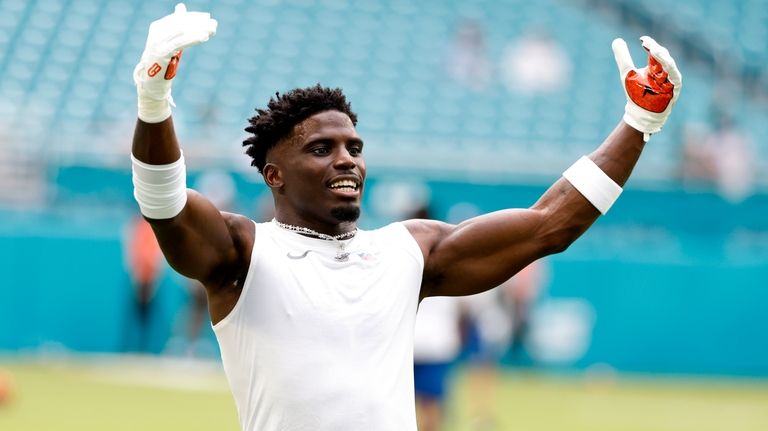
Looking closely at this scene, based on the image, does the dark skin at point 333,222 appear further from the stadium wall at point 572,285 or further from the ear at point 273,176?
the stadium wall at point 572,285

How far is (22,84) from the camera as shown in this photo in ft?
66.7

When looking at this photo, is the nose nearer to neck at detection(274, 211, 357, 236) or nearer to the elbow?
neck at detection(274, 211, 357, 236)

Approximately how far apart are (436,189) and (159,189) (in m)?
13.7

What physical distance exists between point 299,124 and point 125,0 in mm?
18182

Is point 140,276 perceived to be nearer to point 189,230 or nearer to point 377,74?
point 377,74

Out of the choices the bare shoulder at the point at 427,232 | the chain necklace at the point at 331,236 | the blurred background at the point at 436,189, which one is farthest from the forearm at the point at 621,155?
the blurred background at the point at 436,189

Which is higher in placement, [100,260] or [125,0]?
[125,0]

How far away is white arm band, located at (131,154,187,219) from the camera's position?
14.7 ft

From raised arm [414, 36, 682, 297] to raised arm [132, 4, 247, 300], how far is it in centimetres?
89

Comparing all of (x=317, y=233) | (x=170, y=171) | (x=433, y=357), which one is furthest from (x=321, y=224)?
(x=433, y=357)

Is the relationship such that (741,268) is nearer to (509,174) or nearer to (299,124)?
(509,174)

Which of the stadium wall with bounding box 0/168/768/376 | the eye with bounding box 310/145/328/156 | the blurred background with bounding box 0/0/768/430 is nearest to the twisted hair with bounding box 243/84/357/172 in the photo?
the eye with bounding box 310/145/328/156

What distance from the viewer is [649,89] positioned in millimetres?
5238

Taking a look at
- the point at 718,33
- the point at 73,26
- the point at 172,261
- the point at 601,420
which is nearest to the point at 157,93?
the point at 172,261
